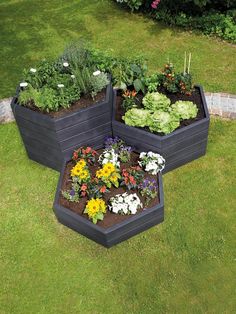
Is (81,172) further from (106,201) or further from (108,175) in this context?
(106,201)

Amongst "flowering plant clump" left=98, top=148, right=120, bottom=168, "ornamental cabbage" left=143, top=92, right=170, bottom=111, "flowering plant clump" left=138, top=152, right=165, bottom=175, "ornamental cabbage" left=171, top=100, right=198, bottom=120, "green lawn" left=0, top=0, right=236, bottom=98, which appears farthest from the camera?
"green lawn" left=0, top=0, right=236, bottom=98

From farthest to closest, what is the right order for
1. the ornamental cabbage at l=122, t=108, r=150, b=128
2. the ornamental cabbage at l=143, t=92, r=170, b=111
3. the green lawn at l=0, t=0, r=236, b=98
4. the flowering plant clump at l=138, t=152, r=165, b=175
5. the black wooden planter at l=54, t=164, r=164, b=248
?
1. the green lawn at l=0, t=0, r=236, b=98
2. the ornamental cabbage at l=143, t=92, r=170, b=111
3. the ornamental cabbage at l=122, t=108, r=150, b=128
4. the flowering plant clump at l=138, t=152, r=165, b=175
5. the black wooden planter at l=54, t=164, r=164, b=248

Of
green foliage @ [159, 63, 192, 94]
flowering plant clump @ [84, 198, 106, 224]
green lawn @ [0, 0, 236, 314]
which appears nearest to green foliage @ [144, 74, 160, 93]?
green foliage @ [159, 63, 192, 94]

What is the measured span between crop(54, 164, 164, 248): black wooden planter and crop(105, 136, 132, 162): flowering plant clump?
89 cm

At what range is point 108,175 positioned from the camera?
6.94m

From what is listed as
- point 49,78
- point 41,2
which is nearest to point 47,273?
point 49,78

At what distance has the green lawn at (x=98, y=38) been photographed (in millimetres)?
10328

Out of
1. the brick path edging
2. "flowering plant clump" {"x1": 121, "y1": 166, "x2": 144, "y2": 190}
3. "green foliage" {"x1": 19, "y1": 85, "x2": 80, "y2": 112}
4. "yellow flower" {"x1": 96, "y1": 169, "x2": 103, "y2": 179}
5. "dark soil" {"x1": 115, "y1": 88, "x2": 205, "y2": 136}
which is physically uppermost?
"green foliage" {"x1": 19, "y1": 85, "x2": 80, "y2": 112}

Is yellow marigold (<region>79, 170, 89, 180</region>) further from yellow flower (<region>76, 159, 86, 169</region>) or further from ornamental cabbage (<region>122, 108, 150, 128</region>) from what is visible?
ornamental cabbage (<region>122, 108, 150, 128</region>)

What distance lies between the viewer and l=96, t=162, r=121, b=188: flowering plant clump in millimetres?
6953

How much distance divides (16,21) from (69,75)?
5827mm

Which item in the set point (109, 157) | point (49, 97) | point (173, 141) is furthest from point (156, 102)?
point (49, 97)

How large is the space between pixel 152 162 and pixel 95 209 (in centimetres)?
139

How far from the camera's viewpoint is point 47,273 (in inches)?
256
